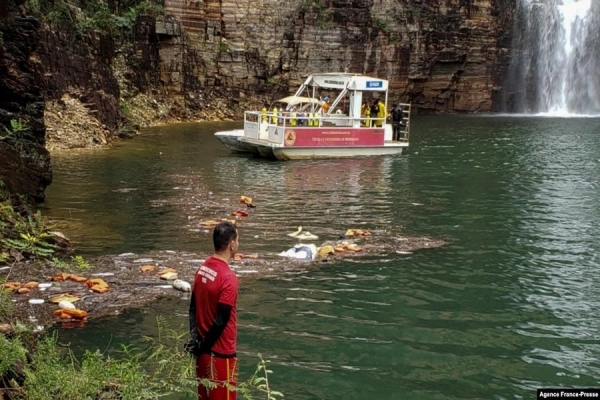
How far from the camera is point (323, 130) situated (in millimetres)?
26938

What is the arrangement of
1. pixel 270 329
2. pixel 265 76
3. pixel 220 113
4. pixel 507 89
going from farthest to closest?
pixel 507 89
pixel 265 76
pixel 220 113
pixel 270 329

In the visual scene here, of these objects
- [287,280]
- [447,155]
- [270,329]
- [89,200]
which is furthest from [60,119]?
[270,329]

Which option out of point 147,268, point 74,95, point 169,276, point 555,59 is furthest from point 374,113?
point 555,59

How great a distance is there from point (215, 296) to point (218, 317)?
168 mm

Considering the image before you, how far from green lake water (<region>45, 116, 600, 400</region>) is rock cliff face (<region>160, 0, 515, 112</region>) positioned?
70.4 feet

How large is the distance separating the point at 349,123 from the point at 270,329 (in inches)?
803

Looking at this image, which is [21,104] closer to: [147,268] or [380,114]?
[147,268]

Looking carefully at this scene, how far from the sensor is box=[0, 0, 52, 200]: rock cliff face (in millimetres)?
14415

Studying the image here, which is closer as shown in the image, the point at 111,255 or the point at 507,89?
the point at 111,255

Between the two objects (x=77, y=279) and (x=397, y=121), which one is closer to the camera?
(x=77, y=279)

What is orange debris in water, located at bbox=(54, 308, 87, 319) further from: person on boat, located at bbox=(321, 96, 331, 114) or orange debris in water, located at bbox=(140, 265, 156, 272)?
person on boat, located at bbox=(321, 96, 331, 114)

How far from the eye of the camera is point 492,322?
9039 millimetres

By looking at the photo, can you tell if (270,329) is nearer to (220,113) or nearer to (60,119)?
(60,119)

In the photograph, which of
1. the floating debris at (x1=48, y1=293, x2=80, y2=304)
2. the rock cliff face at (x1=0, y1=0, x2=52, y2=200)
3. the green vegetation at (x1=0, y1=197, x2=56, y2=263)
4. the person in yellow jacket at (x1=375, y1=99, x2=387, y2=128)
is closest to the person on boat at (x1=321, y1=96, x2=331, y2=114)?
the person in yellow jacket at (x1=375, y1=99, x2=387, y2=128)
